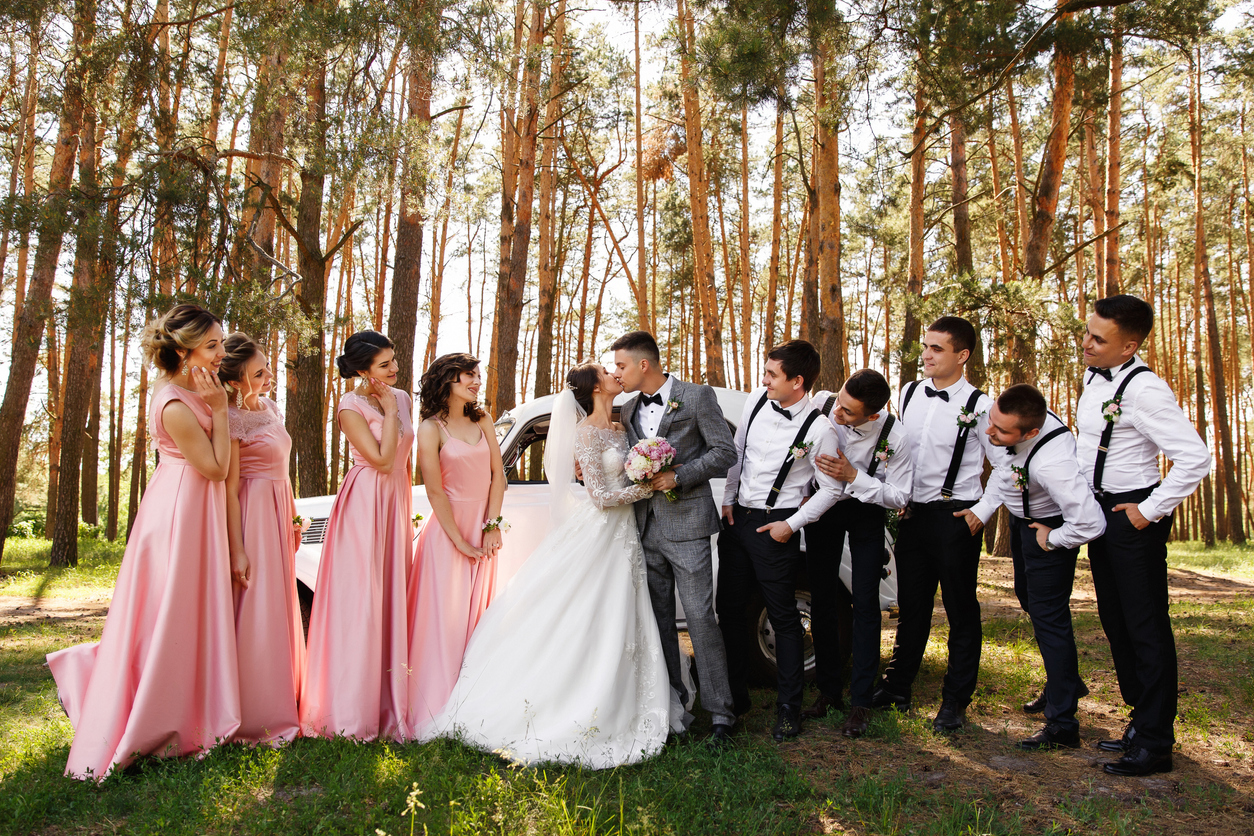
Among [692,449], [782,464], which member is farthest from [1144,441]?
[692,449]

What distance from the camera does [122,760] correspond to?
3.78 m

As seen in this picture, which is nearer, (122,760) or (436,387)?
(122,760)

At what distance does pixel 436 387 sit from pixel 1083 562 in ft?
46.7

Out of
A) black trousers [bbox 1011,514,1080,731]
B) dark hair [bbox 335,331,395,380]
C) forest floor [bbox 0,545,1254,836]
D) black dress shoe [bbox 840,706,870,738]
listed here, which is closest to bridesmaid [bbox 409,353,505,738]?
dark hair [bbox 335,331,395,380]

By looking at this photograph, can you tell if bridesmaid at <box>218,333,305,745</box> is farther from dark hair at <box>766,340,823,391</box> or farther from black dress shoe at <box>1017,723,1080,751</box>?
black dress shoe at <box>1017,723,1080,751</box>

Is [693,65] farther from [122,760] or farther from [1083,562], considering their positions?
[1083,562]

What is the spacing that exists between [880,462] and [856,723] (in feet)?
4.93

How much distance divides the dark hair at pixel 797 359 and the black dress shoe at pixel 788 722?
184 centimetres

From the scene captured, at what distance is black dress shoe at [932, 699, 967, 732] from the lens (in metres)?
4.62

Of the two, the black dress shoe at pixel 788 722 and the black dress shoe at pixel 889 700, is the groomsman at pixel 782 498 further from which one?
the black dress shoe at pixel 889 700

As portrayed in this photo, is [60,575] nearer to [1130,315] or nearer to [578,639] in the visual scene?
[578,639]

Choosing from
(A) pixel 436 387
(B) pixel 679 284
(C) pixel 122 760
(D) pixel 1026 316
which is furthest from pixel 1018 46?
(B) pixel 679 284

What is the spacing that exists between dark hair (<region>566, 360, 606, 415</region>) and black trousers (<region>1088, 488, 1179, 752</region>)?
2.69m

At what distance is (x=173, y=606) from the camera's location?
13.0 ft
